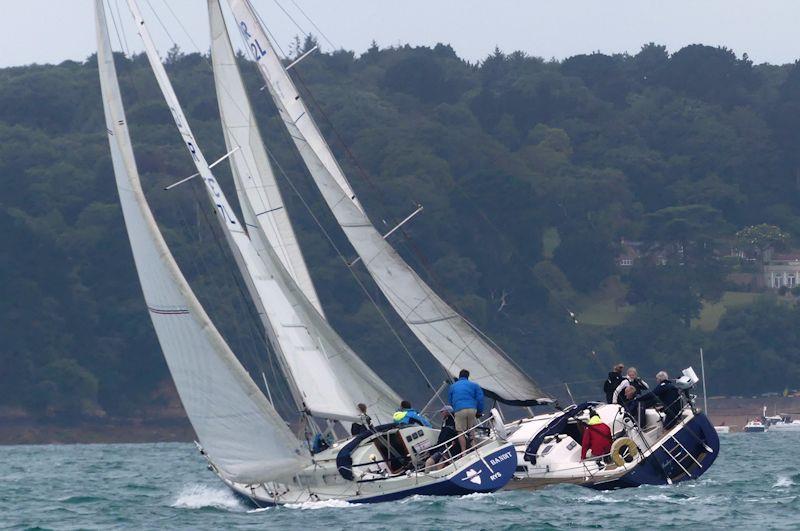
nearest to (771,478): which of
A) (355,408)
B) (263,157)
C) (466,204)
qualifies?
(355,408)

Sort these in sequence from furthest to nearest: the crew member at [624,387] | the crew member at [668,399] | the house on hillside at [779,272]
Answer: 1. the house on hillside at [779,272]
2. the crew member at [624,387]
3. the crew member at [668,399]

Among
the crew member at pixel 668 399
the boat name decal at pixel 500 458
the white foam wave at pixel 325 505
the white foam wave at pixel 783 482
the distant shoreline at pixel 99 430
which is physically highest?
the crew member at pixel 668 399

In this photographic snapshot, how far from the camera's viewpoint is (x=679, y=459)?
24484 mm

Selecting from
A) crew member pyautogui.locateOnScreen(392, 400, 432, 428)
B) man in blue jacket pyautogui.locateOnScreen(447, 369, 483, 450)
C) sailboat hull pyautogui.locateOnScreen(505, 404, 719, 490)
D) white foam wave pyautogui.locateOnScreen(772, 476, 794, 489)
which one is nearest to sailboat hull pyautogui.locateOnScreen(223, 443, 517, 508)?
man in blue jacket pyautogui.locateOnScreen(447, 369, 483, 450)

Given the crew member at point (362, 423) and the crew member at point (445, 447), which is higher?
the crew member at point (362, 423)

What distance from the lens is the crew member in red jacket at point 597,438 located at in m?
24.1

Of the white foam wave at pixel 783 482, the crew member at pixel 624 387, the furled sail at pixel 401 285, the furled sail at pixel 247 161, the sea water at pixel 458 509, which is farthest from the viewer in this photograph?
the furled sail at pixel 247 161

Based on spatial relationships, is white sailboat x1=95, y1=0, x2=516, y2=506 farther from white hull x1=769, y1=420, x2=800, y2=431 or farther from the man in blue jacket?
white hull x1=769, y1=420, x2=800, y2=431

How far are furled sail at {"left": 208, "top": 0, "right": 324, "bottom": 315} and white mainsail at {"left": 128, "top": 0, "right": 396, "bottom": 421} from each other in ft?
9.49

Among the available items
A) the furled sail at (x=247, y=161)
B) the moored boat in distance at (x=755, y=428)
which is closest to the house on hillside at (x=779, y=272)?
the moored boat in distance at (x=755, y=428)

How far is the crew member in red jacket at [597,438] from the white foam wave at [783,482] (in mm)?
3190

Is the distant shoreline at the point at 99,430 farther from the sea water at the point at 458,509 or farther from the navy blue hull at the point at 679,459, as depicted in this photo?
the navy blue hull at the point at 679,459

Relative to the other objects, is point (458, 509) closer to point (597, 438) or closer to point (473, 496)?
point (473, 496)

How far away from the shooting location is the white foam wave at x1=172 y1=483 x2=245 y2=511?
83.1 feet
